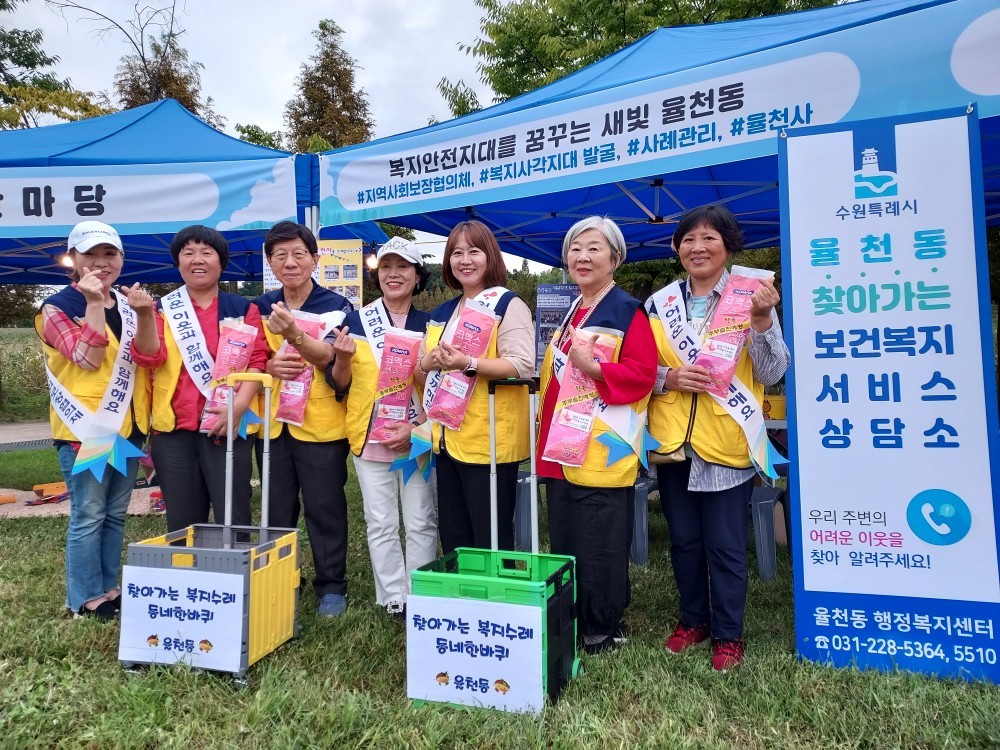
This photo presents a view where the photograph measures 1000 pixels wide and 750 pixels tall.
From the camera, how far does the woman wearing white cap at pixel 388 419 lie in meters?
3.04

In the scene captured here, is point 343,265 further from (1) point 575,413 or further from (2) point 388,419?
(1) point 575,413

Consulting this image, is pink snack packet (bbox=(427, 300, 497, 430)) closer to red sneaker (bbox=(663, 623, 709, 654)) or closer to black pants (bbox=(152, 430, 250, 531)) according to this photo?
black pants (bbox=(152, 430, 250, 531))

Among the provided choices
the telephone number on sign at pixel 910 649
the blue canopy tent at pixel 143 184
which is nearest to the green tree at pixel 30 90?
the blue canopy tent at pixel 143 184

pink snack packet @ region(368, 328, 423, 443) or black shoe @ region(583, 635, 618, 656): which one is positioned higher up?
pink snack packet @ region(368, 328, 423, 443)

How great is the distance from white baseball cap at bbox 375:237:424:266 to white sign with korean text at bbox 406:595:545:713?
1.54m

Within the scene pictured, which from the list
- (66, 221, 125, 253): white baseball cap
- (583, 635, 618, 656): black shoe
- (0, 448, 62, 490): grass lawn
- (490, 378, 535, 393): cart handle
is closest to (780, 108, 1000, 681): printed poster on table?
(583, 635, 618, 656): black shoe

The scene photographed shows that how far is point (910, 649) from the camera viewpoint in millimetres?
2428

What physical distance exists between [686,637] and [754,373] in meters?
1.15

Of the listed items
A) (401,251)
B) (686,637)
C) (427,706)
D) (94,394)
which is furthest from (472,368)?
(94,394)

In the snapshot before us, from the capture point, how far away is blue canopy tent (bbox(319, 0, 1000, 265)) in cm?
255

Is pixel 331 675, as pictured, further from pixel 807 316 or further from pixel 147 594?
pixel 807 316

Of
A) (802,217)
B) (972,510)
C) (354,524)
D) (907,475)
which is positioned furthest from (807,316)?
(354,524)

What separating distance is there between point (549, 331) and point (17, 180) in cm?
386

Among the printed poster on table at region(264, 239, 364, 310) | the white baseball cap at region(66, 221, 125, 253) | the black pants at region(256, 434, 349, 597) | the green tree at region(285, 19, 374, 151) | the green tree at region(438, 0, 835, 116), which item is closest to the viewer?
the white baseball cap at region(66, 221, 125, 253)
